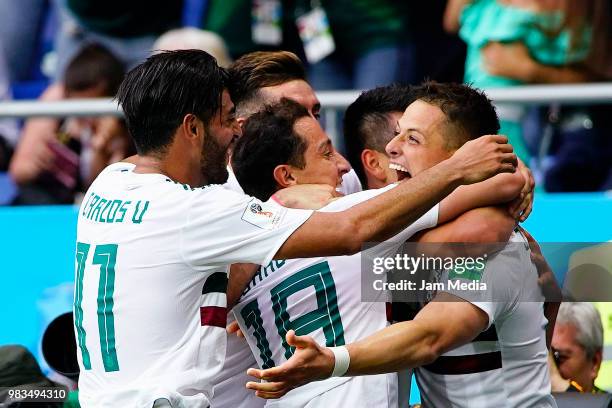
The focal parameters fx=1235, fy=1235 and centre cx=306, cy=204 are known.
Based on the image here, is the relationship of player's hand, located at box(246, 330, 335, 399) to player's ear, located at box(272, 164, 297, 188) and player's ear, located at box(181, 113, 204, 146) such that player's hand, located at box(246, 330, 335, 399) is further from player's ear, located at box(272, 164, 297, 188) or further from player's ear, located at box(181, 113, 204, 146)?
player's ear, located at box(272, 164, 297, 188)

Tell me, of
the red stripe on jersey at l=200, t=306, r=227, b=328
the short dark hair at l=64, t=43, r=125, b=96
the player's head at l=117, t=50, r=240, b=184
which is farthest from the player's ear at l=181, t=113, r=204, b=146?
the short dark hair at l=64, t=43, r=125, b=96

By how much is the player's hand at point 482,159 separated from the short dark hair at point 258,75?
1.24m

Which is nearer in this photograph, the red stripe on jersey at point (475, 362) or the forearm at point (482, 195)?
the forearm at point (482, 195)

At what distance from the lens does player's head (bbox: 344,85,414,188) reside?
4191 millimetres

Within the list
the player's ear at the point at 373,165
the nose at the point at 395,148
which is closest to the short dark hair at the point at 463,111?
the nose at the point at 395,148

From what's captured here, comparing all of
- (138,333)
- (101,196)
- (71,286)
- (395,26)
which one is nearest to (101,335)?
(138,333)

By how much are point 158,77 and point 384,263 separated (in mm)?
819

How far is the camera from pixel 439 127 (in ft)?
11.5

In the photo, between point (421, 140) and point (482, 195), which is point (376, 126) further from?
→ point (482, 195)

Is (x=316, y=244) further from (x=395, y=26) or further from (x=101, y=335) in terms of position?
(x=395, y=26)

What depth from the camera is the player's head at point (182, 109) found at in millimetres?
3461

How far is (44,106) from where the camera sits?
5.64m

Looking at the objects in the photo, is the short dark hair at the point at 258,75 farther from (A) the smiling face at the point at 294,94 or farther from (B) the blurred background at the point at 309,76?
(B) the blurred background at the point at 309,76

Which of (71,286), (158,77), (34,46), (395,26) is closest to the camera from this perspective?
(158,77)
